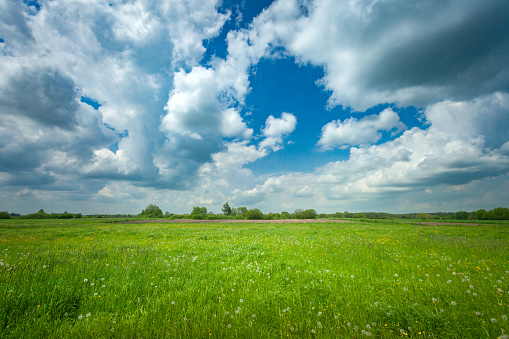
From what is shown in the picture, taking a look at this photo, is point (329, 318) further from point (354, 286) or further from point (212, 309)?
point (212, 309)

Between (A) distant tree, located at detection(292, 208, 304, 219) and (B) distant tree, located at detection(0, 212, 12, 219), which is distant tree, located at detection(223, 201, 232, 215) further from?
(B) distant tree, located at detection(0, 212, 12, 219)

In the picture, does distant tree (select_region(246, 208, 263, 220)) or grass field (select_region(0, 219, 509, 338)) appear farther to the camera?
distant tree (select_region(246, 208, 263, 220))

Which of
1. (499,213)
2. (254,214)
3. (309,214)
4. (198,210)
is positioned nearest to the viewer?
(499,213)

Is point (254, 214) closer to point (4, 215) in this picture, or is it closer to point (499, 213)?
point (4, 215)

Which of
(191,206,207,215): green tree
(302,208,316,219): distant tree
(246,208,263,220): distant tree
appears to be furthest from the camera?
(191,206,207,215): green tree

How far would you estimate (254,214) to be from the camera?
3361 inches

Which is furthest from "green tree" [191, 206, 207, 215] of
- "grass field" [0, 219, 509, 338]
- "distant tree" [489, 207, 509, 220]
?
"distant tree" [489, 207, 509, 220]

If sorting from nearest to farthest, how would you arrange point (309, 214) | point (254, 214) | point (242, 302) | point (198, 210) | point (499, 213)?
point (242, 302), point (499, 213), point (254, 214), point (309, 214), point (198, 210)

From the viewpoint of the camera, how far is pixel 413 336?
362 centimetres

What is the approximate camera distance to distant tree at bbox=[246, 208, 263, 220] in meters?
84.4

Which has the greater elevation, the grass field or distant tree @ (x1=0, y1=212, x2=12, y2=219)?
the grass field

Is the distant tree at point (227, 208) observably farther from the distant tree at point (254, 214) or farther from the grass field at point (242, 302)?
the grass field at point (242, 302)

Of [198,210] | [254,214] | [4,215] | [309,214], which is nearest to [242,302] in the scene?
[254,214]

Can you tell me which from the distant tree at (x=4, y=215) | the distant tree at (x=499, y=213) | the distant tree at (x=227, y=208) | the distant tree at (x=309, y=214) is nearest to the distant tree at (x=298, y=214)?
the distant tree at (x=309, y=214)
